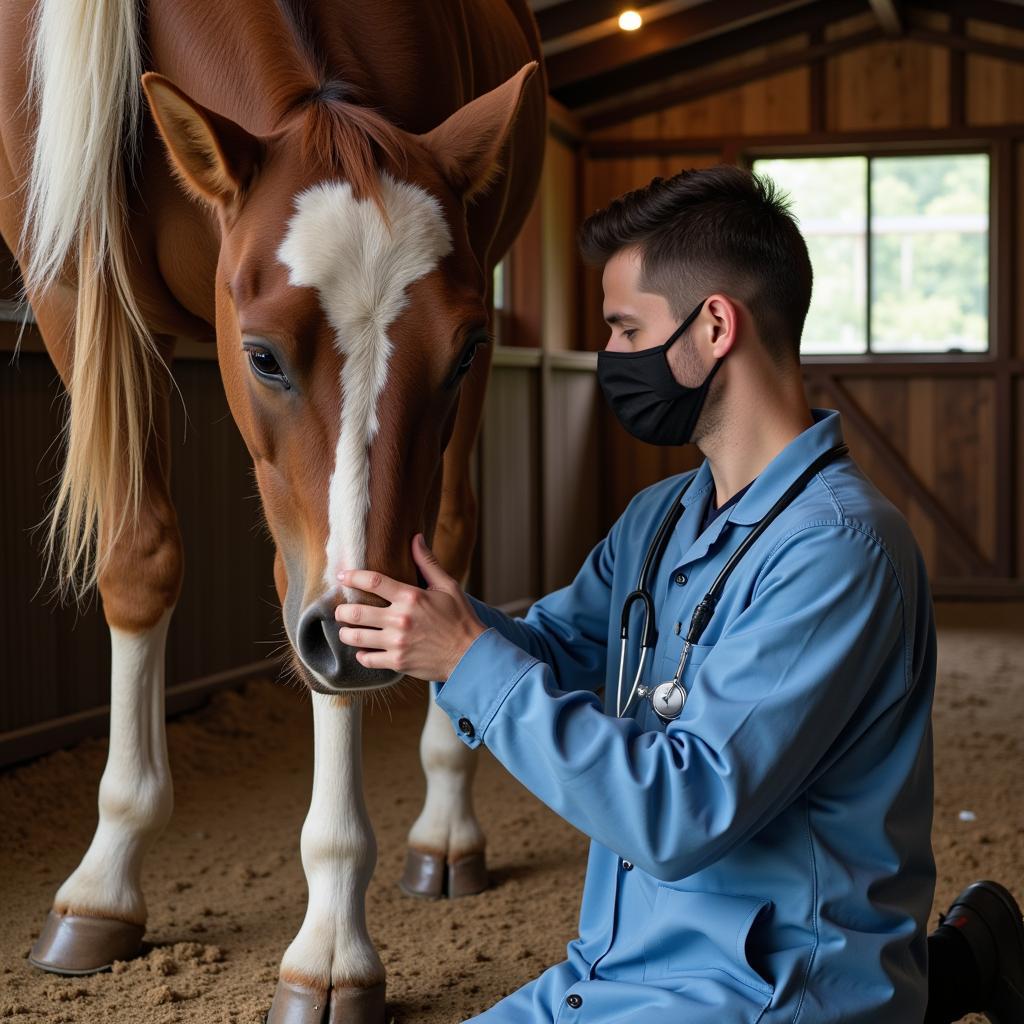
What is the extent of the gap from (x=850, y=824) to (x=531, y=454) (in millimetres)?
4953

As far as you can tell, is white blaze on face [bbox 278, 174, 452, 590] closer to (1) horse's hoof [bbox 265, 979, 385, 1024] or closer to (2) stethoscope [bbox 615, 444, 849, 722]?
(2) stethoscope [bbox 615, 444, 849, 722]

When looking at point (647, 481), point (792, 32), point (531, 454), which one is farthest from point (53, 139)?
point (792, 32)

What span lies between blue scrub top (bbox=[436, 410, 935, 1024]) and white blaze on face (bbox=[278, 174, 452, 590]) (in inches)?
8.5

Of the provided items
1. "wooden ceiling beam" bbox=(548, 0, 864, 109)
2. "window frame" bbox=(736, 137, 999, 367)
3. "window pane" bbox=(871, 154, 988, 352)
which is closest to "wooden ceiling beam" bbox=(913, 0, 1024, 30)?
"wooden ceiling beam" bbox=(548, 0, 864, 109)

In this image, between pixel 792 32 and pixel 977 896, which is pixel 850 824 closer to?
pixel 977 896

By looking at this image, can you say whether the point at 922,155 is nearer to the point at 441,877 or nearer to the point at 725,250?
the point at 441,877

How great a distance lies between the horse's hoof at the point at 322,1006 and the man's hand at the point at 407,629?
76 centimetres

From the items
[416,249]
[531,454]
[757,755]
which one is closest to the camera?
[757,755]

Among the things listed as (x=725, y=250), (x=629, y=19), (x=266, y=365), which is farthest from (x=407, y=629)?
(x=629, y=19)

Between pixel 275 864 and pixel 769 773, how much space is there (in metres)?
1.71

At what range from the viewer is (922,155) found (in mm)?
7250

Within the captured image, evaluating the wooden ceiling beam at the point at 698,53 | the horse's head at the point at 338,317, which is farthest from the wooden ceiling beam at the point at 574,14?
the horse's head at the point at 338,317

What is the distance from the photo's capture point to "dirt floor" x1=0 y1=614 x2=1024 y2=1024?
1993 mm

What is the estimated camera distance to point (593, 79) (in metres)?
7.34
